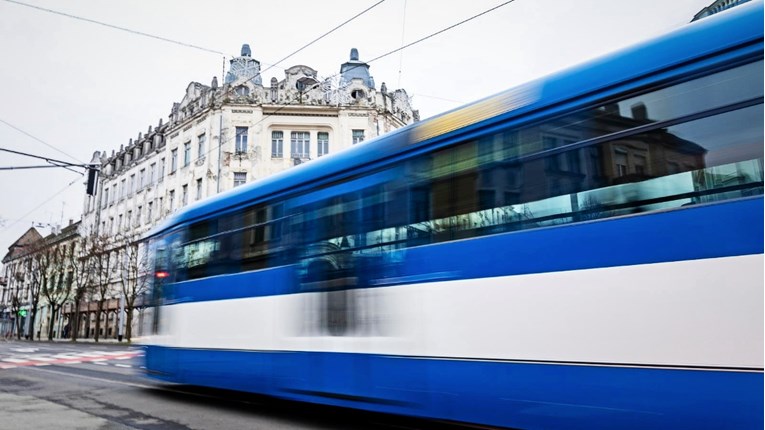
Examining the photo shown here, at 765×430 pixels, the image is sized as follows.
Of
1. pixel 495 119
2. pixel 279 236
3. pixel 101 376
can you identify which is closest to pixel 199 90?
pixel 101 376

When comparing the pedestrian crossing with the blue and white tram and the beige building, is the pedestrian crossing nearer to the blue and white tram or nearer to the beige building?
the blue and white tram

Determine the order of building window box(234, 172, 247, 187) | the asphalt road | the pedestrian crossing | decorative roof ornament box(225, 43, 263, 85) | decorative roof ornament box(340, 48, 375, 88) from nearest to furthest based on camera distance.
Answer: the asphalt road
the pedestrian crossing
building window box(234, 172, 247, 187)
decorative roof ornament box(340, 48, 375, 88)
decorative roof ornament box(225, 43, 263, 85)

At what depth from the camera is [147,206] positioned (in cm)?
4469

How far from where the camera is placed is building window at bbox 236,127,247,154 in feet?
121

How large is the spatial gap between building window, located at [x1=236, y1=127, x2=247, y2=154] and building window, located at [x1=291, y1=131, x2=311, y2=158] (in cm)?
299

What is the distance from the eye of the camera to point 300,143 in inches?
1459

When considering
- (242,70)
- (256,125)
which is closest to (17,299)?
(242,70)

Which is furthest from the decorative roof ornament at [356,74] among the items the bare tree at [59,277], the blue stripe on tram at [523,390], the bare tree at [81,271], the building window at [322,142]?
the blue stripe on tram at [523,390]

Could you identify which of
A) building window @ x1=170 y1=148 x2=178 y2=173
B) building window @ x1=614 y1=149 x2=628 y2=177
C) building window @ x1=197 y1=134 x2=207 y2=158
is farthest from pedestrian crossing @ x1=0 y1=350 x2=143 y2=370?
building window @ x1=170 y1=148 x2=178 y2=173

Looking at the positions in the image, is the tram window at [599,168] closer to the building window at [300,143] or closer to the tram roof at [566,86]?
the tram roof at [566,86]

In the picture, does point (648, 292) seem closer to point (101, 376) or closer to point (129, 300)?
point (101, 376)

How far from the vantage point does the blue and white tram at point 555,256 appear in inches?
148

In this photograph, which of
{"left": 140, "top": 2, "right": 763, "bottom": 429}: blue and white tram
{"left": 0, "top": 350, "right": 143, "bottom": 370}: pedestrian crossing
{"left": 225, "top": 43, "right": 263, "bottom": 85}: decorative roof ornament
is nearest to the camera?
{"left": 140, "top": 2, "right": 763, "bottom": 429}: blue and white tram

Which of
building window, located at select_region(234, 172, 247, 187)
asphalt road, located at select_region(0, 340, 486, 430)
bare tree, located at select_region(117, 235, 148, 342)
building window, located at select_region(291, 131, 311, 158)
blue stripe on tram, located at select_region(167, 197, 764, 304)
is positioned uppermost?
building window, located at select_region(291, 131, 311, 158)
